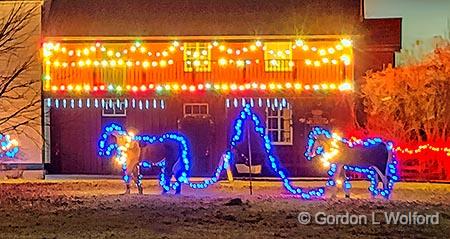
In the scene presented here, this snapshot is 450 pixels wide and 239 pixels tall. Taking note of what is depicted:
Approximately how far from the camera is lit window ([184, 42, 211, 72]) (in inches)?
1332

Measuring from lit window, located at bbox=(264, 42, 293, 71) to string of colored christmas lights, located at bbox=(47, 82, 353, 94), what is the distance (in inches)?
54.3

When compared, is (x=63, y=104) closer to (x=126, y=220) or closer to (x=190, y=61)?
(x=190, y=61)

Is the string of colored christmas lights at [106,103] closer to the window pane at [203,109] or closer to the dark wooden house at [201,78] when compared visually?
the dark wooden house at [201,78]

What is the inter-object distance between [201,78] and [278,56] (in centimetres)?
314

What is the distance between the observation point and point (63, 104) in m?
33.4

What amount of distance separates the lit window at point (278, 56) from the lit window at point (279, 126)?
1.68 metres

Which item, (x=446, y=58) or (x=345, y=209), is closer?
(x=345, y=209)

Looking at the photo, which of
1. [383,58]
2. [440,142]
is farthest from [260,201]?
[383,58]

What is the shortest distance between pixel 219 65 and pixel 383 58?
6949 mm

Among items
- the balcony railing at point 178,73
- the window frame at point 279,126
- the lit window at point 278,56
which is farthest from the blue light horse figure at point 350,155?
the lit window at point 278,56

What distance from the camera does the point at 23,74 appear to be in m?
32.5

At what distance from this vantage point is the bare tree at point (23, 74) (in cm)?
3192

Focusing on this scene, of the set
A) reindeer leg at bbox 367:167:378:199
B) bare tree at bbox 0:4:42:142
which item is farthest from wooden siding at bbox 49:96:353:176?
reindeer leg at bbox 367:167:378:199

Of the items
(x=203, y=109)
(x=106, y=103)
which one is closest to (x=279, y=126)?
(x=203, y=109)
